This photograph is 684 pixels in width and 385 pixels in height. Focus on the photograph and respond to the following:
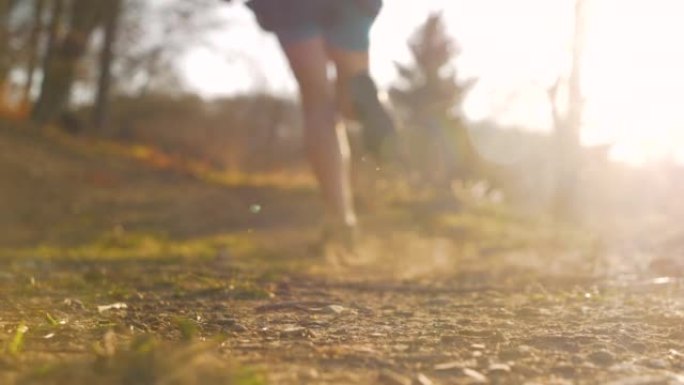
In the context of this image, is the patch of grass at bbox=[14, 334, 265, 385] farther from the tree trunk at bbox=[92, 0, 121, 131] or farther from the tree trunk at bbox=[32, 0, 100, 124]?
the tree trunk at bbox=[92, 0, 121, 131]

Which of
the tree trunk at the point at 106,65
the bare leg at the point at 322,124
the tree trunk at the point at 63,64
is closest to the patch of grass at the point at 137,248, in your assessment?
the bare leg at the point at 322,124

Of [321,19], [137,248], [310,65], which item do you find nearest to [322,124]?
[310,65]

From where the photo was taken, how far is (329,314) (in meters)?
2.26

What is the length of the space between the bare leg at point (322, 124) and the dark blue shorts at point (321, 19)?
6cm

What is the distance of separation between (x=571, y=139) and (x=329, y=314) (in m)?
4.74

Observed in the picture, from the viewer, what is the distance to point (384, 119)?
377cm

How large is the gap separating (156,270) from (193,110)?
17.6 meters

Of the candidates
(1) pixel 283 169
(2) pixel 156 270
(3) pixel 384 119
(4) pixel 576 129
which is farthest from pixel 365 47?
(1) pixel 283 169

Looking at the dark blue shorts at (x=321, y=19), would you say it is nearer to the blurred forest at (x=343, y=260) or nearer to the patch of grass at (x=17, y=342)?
the blurred forest at (x=343, y=260)

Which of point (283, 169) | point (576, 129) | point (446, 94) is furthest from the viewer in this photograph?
point (283, 169)

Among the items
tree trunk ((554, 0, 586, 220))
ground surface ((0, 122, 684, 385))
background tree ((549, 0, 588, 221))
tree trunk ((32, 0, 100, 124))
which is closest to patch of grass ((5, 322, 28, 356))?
ground surface ((0, 122, 684, 385))

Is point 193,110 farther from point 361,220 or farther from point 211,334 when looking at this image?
point 211,334

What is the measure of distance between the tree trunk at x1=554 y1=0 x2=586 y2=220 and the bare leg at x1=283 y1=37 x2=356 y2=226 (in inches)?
107

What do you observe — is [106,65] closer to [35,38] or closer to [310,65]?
[35,38]
